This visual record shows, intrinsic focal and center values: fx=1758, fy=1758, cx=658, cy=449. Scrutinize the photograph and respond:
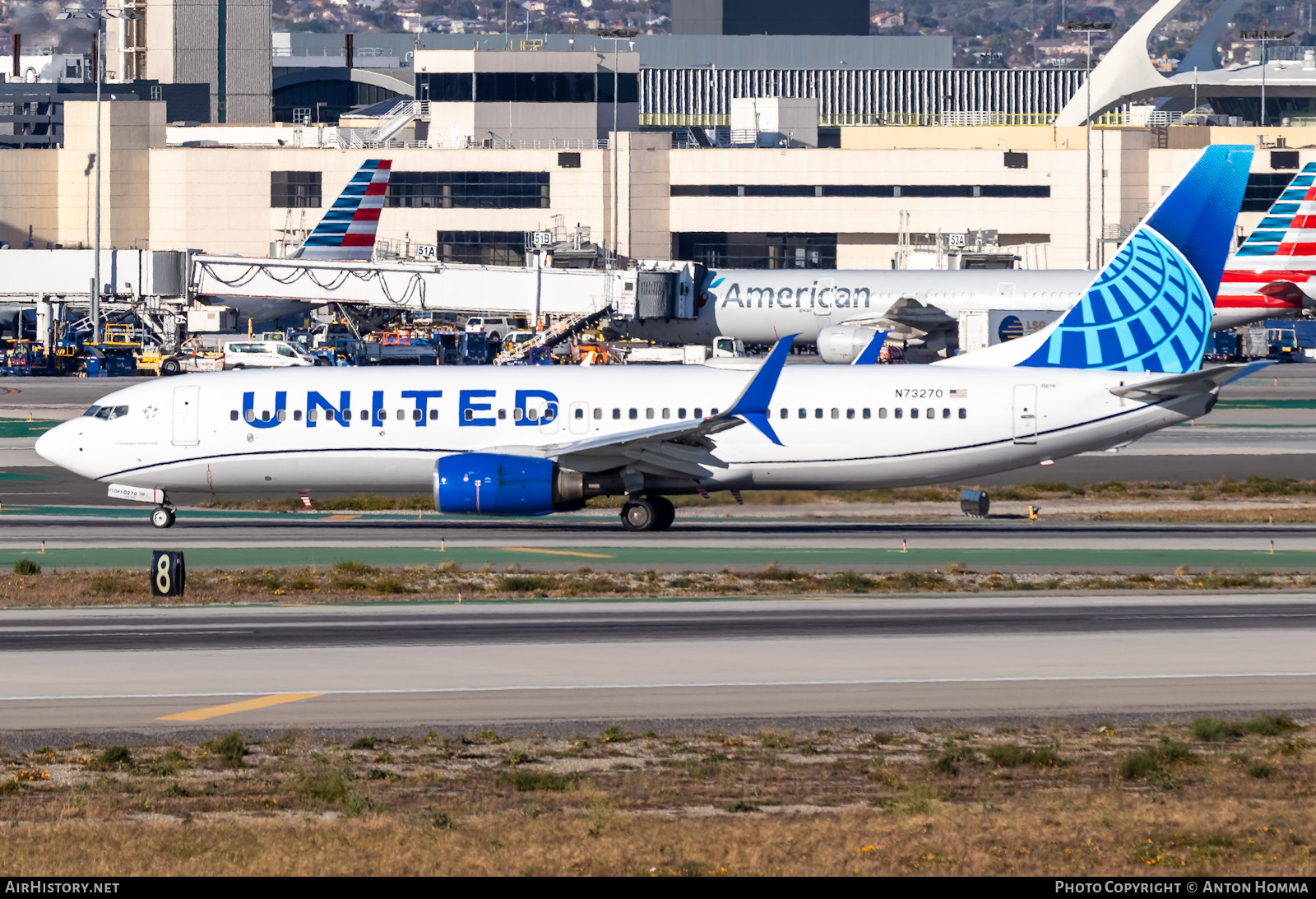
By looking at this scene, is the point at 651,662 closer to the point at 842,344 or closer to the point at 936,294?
the point at 842,344

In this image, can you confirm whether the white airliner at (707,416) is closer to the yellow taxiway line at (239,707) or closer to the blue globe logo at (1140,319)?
the blue globe logo at (1140,319)

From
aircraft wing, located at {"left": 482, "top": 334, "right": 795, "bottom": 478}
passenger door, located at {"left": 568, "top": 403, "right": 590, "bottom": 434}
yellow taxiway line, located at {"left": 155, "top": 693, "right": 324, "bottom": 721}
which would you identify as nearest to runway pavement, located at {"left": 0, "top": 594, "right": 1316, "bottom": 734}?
yellow taxiway line, located at {"left": 155, "top": 693, "right": 324, "bottom": 721}

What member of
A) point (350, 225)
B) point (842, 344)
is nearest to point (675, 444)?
point (842, 344)

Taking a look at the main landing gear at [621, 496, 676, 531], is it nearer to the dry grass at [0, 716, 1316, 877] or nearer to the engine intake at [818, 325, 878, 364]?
the dry grass at [0, 716, 1316, 877]

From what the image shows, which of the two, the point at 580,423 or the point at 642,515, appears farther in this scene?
the point at 642,515

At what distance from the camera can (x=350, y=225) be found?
105 metres

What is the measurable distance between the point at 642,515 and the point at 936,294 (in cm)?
5653

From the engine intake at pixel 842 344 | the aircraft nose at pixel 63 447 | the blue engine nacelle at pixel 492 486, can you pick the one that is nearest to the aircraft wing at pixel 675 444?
the blue engine nacelle at pixel 492 486

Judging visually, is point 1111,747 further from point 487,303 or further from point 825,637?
point 487,303

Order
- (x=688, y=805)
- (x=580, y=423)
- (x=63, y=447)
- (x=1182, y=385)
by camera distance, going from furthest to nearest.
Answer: (x=63, y=447)
(x=580, y=423)
(x=1182, y=385)
(x=688, y=805)

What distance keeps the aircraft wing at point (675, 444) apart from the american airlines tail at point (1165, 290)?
648 cm

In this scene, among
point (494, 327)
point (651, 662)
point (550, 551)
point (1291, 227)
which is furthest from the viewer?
point (494, 327)

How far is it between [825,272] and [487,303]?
18787mm

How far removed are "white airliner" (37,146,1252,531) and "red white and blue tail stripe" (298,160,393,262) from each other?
211 feet
